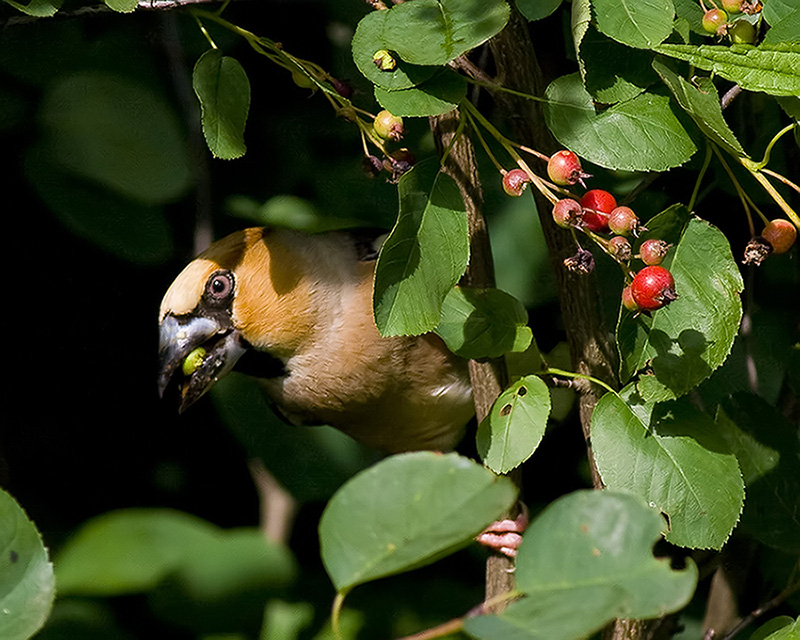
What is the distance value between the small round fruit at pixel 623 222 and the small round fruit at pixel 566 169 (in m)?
0.06

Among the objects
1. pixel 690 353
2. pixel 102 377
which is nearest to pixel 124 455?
pixel 102 377

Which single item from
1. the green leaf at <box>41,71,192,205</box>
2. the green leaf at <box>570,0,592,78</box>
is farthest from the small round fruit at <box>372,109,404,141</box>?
the green leaf at <box>41,71,192,205</box>

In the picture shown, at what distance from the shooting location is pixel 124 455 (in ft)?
8.10

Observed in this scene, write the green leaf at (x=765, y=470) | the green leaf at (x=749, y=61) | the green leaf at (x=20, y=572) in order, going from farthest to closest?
the green leaf at (x=765, y=470) → the green leaf at (x=749, y=61) → the green leaf at (x=20, y=572)

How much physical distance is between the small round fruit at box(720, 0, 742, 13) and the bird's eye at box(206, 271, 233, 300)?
3.64 feet

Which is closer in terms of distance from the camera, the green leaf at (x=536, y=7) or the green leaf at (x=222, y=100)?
the green leaf at (x=536, y=7)

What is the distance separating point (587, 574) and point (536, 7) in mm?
637

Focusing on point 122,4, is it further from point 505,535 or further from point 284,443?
point 284,443

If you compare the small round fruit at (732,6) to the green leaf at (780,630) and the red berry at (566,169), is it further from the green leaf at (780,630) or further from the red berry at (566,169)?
the green leaf at (780,630)

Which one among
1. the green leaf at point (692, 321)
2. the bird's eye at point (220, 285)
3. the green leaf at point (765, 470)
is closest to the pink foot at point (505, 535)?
the green leaf at point (765, 470)

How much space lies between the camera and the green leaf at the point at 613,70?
1.09 m

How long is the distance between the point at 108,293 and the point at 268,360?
495mm

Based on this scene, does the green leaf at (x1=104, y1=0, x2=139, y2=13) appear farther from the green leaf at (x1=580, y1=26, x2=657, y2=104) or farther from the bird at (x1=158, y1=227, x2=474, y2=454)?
the bird at (x1=158, y1=227, x2=474, y2=454)

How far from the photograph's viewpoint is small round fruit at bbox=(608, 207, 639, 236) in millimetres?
1040
